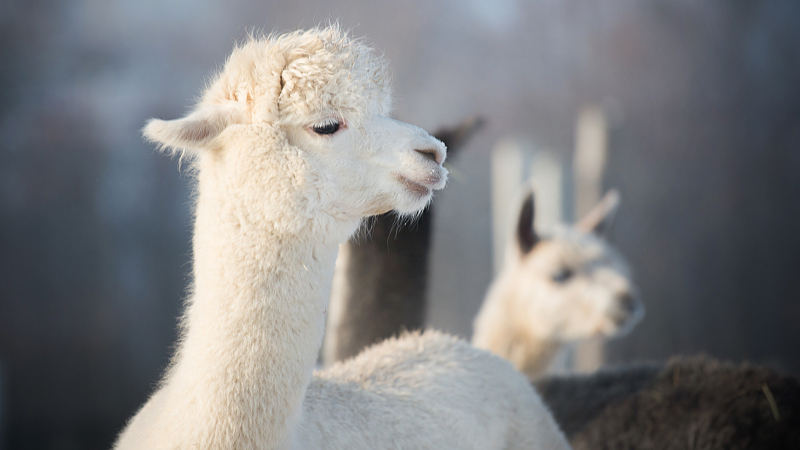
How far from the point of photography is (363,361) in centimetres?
129

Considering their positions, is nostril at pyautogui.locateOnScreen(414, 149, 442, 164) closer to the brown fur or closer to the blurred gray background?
the brown fur

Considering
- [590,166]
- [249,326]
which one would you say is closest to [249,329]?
[249,326]

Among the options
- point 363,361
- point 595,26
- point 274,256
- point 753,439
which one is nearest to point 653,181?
point 595,26

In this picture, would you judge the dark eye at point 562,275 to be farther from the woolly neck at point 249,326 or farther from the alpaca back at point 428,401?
the woolly neck at point 249,326

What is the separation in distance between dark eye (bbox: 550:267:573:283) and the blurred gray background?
1.22 meters

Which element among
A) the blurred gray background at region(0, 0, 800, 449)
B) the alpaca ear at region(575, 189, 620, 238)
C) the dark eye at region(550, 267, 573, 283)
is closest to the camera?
the dark eye at region(550, 267, 573, 283)

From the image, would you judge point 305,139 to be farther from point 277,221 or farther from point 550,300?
point 550,300

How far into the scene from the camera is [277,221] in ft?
2.87

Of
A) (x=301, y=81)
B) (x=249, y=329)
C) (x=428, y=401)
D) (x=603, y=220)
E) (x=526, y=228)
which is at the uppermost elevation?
(x=603, y=220)

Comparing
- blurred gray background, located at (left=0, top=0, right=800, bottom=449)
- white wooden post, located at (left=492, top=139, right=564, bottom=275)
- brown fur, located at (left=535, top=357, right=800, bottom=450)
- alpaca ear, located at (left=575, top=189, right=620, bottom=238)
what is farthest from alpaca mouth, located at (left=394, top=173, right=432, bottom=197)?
white wooden post, located at (left=492, top=139, right=564, bottom=275)

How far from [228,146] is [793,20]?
484 centimetres

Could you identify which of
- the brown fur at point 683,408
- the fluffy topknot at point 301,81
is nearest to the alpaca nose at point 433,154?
the fluffy topknot at point 301,81

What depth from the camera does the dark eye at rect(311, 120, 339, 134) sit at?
919 mm

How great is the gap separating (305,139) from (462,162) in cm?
215
